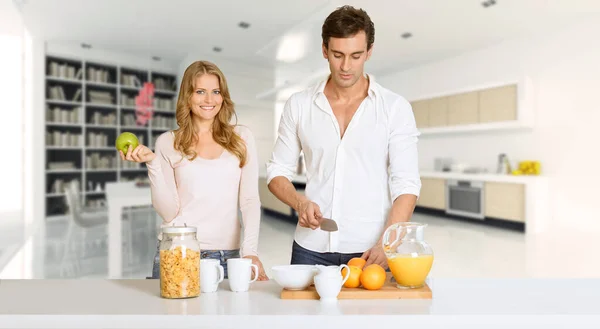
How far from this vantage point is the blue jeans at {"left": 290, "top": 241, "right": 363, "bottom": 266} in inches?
72.8

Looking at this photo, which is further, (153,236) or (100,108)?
(100,108)

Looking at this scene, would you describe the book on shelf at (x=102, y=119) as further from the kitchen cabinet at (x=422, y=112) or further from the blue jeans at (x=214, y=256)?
the blue jeans at (x=214, y=256)

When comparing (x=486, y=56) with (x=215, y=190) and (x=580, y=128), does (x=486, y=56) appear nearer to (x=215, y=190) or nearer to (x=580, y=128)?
(x=580, y=128)

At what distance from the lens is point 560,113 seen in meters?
7.21

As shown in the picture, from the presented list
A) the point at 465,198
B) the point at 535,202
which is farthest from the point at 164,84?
the point at 535,202

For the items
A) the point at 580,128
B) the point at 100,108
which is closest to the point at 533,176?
the point at 580,128

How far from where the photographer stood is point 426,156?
33.8 ft

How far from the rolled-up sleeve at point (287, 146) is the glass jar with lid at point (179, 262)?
0.69m

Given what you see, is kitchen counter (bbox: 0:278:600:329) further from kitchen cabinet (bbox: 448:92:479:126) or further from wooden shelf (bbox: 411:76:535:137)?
kitchen cabinet (bbox: 448:92:479:126)

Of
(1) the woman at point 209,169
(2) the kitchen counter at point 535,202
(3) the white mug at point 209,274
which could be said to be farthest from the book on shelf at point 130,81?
(3) the white mug at point 209,274

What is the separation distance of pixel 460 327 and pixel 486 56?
26.7 feet

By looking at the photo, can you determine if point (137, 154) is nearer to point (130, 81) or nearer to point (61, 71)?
point (61, 71)

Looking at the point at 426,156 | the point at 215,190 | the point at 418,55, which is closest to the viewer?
the point at 215,190

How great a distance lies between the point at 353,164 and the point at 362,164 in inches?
1.3
